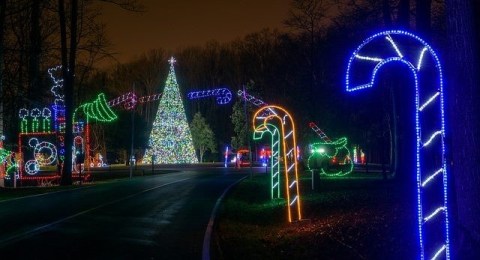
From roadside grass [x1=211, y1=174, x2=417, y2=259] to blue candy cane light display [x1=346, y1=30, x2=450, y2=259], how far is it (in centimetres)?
145

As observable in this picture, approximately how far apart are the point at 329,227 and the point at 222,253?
133 inches

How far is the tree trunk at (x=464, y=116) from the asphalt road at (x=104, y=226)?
17.0 ft

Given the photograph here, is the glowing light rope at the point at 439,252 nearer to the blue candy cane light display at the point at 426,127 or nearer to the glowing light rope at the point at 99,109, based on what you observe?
the blue candy cane light display at the point at 426,127

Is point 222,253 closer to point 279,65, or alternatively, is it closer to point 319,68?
point 319,68

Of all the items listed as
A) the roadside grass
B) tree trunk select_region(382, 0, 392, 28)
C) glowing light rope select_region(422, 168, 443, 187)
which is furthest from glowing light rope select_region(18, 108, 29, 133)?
glowing light rope select_region(422, 168, 443, 187)

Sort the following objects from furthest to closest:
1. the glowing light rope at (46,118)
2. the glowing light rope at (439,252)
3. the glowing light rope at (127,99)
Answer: the glowing light rope at (127,99) < the glowing light rope at (46,118) < the glowing light rope at (439,252)

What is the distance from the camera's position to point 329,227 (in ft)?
47.0

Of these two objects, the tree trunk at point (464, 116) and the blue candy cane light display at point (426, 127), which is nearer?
the tree trunk at point (464, 116)

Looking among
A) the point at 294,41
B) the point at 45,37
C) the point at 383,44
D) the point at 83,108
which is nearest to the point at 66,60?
the point at 45,37

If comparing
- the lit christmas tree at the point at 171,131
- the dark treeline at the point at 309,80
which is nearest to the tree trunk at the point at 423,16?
the dark treeline at the point at 309,80

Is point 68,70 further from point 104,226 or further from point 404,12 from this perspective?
point 104,226

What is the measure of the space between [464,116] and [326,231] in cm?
707

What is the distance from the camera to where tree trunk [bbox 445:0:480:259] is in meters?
7.03

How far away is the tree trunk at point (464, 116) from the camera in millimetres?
7031
